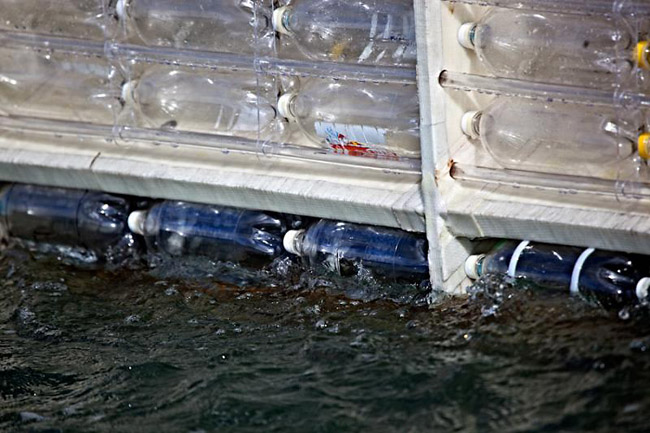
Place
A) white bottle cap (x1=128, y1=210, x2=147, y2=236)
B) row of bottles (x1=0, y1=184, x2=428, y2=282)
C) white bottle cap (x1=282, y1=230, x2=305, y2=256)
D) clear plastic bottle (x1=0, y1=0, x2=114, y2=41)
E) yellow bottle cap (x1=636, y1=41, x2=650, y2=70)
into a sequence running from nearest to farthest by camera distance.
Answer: yellow bottle cap (x1=636, y1=41, x2=650, y2=70) → row of bottles (x1=0, y1=184, x2=428, y2=282) → white bottle cap (x1=282, y1=230, x2=305, y2=256) → clear plastic bottle (x1=0, y1=0, x2=114, y2=41) → white bottle cap (x1=128, y1=210, x2=147, y2=236)

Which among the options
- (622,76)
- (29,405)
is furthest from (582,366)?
(29,405)

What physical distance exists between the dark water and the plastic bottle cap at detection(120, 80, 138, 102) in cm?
65

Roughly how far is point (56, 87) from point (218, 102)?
2.12ft

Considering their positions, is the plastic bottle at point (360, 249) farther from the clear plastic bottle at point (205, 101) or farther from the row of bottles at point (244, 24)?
the row of bottles at point (244, 24)

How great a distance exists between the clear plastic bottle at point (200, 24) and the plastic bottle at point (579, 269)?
956 millimetres

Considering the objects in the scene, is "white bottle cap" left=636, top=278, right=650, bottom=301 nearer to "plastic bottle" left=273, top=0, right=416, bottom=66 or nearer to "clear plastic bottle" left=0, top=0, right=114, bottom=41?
"plastic bottle" left=273, top=0, right=416, bottom=66

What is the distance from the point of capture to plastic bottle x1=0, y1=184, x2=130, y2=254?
11.9 feet

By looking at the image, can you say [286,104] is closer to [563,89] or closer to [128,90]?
[128,90]

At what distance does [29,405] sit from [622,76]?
176 cm

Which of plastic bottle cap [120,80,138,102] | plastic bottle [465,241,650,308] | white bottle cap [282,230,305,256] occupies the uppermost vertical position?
plastic bottle cap [120,80,138,102]

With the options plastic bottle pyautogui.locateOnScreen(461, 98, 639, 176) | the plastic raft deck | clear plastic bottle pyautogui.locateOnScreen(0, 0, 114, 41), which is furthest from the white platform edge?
clear plastic bottle pyautogui.locateOnScreen(0, 0, 114, 41)

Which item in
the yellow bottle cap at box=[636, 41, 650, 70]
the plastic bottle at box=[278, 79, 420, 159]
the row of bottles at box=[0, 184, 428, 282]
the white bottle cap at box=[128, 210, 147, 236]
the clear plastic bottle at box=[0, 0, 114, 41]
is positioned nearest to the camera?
the yellow bottle cap at box=[636, 41, 650, 70]

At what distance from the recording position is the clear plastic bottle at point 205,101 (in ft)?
10.7

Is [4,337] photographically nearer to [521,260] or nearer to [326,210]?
[326,210]
